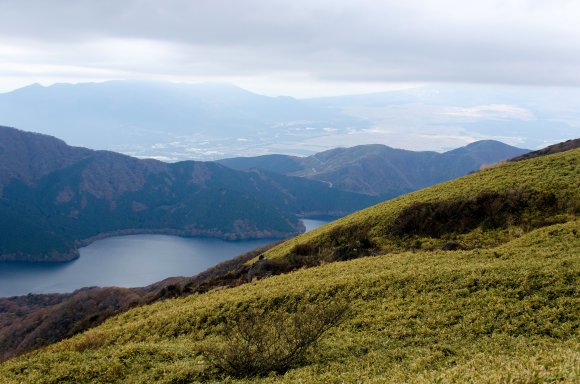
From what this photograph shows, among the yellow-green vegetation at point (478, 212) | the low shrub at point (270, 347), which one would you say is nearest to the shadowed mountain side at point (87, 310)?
the yellow-green vegetation at point (478, 212)

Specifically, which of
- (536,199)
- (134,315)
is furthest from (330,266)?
(536,199)

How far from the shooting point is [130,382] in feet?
55.8

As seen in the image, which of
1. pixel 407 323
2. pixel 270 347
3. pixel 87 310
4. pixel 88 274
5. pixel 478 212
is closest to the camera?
pixel 270 347

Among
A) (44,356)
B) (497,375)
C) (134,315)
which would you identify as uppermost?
(497,375)

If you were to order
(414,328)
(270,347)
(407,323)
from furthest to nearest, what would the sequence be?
(407,323) → (414,328) → (270,347)

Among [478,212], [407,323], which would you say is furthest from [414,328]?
[478,212]

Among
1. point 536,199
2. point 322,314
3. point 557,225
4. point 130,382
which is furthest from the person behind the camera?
point 536,199

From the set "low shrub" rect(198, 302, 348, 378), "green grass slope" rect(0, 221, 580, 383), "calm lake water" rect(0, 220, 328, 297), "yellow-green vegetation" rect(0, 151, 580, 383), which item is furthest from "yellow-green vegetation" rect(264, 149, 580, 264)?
"calm lake water" rect(0, 220, 328, 297)

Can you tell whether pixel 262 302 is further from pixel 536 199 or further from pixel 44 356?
pixel 536 199

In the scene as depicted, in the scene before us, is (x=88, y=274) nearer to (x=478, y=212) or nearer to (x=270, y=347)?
(x=478, y=212)

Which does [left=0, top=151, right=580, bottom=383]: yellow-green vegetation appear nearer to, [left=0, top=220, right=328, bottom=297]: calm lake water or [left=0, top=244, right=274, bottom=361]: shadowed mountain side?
[left=0, top=244, right=274, bottom=361]: shadowed mountain side

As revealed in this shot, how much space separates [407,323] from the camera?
63.0 ft

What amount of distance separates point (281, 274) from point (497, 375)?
23.4 meters

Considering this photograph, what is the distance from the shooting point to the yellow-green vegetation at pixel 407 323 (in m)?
14.6
